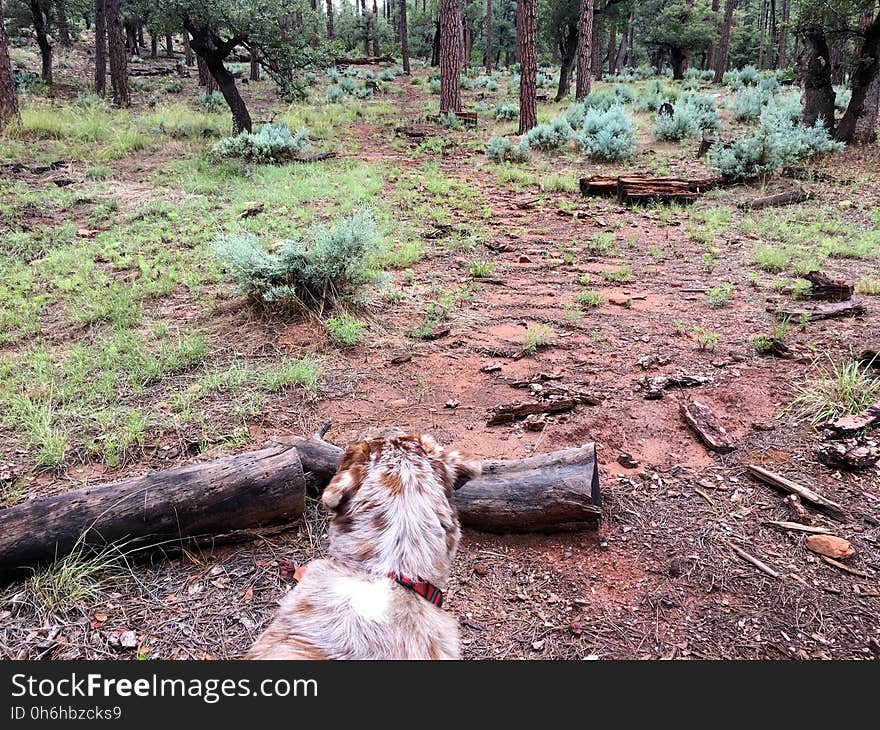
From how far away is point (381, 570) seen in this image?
6.64 ft

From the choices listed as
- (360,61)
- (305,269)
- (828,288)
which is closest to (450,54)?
(305,269)

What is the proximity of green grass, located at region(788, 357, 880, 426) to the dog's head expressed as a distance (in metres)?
2.89

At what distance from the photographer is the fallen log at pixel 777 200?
9.45 metres

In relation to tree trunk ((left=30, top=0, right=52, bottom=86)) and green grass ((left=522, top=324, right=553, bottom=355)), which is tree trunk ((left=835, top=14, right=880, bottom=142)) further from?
tree trunk ((left=30, top=0, right=52, bottom=86))

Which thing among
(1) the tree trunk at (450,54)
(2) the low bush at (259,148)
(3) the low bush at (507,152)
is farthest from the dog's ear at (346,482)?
(1) the tree trunk at (450,54)

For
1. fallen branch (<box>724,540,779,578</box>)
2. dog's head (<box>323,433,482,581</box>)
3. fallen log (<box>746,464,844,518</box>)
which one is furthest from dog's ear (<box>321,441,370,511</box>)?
fallen log (<box>746,464,844,518</box>)

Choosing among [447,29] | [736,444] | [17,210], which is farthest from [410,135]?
[736,444]

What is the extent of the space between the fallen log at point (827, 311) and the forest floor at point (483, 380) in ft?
0.47

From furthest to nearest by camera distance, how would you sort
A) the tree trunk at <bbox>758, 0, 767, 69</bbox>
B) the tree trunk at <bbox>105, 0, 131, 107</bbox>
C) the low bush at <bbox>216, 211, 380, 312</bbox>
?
1. the tree trunk at <bbox>758, 0, 767, 69</bbox>
2. the tree trunk at <bbox>105, 0, 131, 107</bbox>
3. the low bush at <bbox>216, 211, 380, 312</bbox>

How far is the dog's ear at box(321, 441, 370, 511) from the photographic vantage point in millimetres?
2129

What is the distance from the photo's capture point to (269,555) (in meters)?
3.06

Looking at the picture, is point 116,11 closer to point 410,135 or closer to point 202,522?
point 410,135

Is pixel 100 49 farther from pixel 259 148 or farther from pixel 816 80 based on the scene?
pixel 816 80

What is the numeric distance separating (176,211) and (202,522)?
24.5 ft
